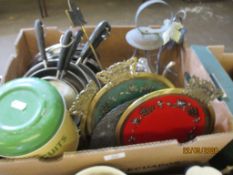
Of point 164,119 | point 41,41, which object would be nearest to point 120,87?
point 164,119

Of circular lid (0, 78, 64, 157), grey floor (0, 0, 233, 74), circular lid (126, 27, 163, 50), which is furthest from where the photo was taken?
grey floor (0, 0, 233, 74)

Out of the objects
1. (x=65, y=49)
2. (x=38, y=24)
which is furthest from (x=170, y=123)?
(x=38, y=24)

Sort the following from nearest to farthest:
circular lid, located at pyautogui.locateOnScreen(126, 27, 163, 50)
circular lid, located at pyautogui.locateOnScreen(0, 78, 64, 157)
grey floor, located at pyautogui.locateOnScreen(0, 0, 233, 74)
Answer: circular lid, located at pyautogui.locateOnScreen(0, 78, 64, 157)
circular lid, located at pyautogui.locateOnScreen(126, 27, 163, 50)
grey floor, located at pyautogui.locateOnScreen(0, 0, 233, 74)

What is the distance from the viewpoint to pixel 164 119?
0.75 m

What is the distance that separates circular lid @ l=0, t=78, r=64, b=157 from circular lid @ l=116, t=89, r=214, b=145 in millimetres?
181

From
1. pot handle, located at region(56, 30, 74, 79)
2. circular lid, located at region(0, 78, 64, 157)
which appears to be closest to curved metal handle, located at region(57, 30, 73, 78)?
pot handle, located at region(56, 30, 74, 79)

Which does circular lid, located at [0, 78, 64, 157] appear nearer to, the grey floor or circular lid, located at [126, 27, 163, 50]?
circular lid, located at [126, 27, 163, 50]

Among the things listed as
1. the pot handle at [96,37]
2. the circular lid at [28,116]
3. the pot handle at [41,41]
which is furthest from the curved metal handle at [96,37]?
the circular lid at [28,116]

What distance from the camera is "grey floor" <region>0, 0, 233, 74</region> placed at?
2137mm

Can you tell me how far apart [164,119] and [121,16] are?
5.73 ft

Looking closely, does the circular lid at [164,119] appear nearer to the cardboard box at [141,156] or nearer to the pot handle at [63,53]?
the cardboard box at [141,156]

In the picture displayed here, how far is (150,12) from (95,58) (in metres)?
1.59

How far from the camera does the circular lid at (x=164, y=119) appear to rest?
2.34ft

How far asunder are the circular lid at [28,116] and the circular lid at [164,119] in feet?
0.59
